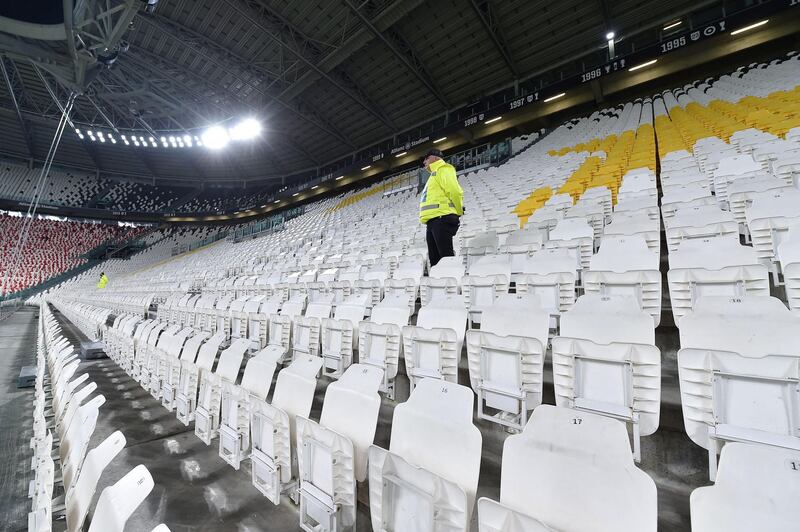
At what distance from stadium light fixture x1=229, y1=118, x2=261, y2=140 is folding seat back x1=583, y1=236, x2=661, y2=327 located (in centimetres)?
2061

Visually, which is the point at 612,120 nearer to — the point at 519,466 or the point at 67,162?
the point at 519,466

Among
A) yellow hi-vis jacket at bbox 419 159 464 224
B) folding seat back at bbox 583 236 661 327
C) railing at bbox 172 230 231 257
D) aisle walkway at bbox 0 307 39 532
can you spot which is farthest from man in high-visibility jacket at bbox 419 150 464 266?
railing at bbox 172 230 231 257

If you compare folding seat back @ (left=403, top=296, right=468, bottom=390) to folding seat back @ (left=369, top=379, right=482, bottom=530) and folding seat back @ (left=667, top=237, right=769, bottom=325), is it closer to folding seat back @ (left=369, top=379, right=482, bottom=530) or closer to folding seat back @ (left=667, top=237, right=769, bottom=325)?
folding seat back @ (left=369, top=379, right=482, bottom=530)

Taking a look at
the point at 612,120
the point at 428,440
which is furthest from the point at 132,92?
the point at 428,440

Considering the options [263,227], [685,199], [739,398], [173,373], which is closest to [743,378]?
[739,398]

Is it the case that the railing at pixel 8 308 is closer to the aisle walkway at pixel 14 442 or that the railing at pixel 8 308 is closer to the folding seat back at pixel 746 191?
the aisle walkway at pixel 14 442

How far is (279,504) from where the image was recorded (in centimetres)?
205

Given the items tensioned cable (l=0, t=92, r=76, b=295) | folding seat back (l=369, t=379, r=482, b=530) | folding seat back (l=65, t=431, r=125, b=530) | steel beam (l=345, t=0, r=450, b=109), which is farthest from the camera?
tensioned cable (l=0, t=92, r=76, b=295)

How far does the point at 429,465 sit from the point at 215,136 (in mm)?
24877

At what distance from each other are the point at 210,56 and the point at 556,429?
19.9 metres

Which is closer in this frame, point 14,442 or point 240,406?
point 240,406

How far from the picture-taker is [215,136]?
2156 cm

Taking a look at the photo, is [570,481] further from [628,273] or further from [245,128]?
[245,128]

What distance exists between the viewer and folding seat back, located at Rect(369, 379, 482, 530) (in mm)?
1233
